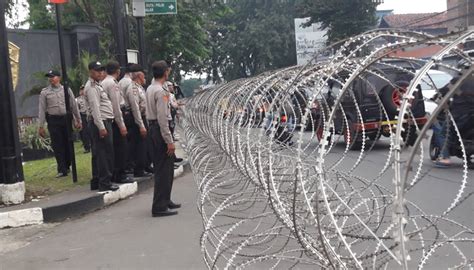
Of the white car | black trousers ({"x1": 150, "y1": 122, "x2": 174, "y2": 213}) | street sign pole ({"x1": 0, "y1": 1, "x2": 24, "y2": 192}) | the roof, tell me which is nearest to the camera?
the white car

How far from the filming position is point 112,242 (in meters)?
5.41

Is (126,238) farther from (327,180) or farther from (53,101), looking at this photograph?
(53,101)

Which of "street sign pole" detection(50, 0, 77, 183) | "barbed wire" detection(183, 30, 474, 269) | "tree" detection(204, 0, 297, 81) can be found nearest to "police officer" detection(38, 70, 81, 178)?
"street sign pole" detection(50, 0, 77, 183)

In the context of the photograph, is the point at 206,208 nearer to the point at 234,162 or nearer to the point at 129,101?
the point at 234,162

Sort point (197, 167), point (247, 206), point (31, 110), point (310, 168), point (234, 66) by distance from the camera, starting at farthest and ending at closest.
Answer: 1. point (234, 66)
2. point (31, 110)
3. point (197, 167)
4. point (247, 206)
5. point (310, 168)

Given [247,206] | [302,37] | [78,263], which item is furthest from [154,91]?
[302,37]

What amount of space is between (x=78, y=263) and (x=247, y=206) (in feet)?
5.59

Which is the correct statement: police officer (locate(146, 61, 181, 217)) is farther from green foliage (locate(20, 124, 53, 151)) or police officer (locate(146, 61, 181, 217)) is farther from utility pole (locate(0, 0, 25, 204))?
green foliage (locate(20, 124, 53, 151))

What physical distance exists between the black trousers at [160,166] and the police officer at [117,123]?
1191 mm

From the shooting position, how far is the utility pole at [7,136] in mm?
6570

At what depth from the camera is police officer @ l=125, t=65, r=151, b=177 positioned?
25.5 ft

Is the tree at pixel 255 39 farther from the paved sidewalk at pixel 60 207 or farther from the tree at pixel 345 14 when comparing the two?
the paved sidewalk at pixel 60 207

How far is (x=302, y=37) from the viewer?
127ft

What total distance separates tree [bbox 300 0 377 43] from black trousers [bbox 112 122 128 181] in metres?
21.3
